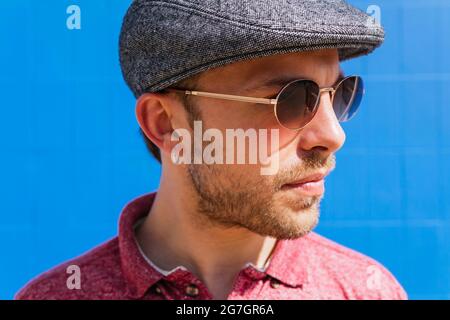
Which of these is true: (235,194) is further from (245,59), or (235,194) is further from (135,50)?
(135,50)

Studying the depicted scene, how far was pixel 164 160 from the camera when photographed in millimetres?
1934

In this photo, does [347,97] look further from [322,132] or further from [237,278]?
[237,278]

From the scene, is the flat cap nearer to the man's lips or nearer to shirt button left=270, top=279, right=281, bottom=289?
the man's lips

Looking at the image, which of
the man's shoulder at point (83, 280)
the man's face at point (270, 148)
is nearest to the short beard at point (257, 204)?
the man's face at point (270, 148)

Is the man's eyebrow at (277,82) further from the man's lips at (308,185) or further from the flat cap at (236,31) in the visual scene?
the man's lips at (308,185)

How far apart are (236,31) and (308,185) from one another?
0.50 meters

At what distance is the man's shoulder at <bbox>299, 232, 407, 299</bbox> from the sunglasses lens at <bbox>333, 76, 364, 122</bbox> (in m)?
0.45

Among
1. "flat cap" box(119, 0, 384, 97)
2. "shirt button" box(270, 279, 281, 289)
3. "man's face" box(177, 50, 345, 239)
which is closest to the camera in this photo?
"flat cap" box(119, 0, 384, 97)

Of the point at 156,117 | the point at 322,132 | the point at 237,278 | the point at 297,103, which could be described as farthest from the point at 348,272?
the point at 156,117

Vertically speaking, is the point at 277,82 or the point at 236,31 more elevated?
the point at 236,31

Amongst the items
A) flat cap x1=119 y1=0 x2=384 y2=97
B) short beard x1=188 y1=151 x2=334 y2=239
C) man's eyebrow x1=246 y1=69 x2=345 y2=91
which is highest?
flat cap x1=119 y1=0 x2=384 y2=97

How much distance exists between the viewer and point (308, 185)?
170 cm

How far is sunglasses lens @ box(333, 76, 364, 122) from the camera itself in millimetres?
1771

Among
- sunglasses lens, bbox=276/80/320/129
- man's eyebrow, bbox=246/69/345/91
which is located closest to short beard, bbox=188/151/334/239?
sunglasses lens, bbox=276/80/320/129
